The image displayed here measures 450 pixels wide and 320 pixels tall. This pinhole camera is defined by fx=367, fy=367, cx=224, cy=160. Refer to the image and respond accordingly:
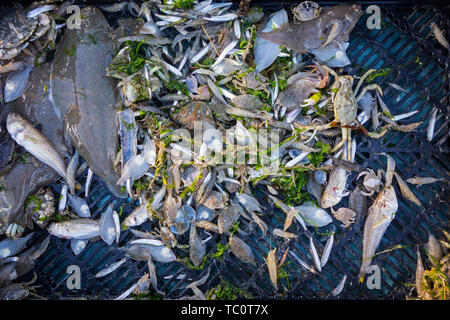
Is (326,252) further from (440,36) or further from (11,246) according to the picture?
(11,246)

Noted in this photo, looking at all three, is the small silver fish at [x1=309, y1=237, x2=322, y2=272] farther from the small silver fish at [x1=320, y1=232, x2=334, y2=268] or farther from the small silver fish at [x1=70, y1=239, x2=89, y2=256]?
the small silver fish at [x1=70, y1=239, x2=89, y2=256]

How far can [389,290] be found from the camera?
57.5 inches

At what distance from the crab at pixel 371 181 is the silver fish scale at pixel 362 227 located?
0.04m

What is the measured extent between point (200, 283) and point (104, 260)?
41cm

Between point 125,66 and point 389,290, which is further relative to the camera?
point 389,290

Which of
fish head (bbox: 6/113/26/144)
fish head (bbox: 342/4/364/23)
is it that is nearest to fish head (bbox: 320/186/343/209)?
fish head (bbox: 342/4/364/23)

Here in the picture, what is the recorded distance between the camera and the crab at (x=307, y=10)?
1.35m

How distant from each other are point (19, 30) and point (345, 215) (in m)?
1.40

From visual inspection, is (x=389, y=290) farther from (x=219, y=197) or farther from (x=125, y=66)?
(x=125, y=66)

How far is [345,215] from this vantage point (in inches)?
55.8

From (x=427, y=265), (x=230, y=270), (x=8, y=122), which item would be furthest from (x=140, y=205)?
(x=427, y=265)

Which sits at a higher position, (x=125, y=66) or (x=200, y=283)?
(x=125, y=66)

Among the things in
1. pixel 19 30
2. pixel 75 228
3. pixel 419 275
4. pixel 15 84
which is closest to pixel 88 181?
pixel 75 228

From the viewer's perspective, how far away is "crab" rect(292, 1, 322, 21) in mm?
1352
